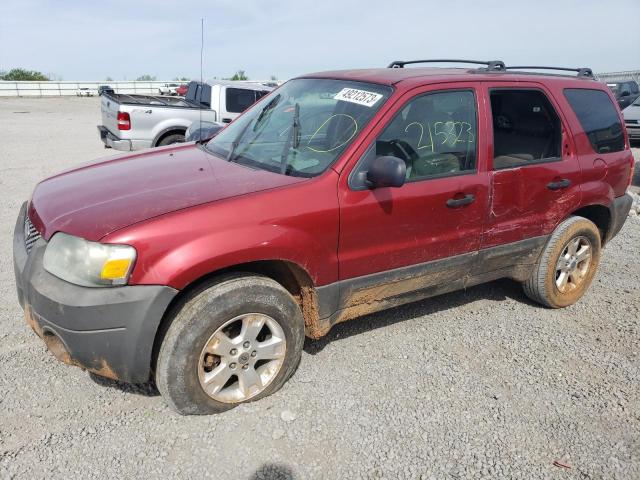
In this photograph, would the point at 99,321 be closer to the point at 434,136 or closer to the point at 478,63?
the point at 434,136

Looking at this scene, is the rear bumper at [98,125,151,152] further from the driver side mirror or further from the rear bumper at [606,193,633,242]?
the rear bumper at [606,193,633,242]

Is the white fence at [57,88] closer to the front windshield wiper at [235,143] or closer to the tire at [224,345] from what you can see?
the front windshield wiper at [235,143]

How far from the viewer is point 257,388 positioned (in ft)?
9.69

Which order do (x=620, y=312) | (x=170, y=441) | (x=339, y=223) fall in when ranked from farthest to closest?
(x=620, y=312) → (x=339, y=223) → (x=170, y=441)

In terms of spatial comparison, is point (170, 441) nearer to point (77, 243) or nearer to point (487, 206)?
point (77, 243)

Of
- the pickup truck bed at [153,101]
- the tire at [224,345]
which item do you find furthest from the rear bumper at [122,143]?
the tire at [224,345]

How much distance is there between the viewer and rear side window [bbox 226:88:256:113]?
1034 centimetres

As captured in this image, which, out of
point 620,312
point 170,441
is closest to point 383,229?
point 170,441

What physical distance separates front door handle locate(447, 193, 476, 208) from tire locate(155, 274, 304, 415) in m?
1.22

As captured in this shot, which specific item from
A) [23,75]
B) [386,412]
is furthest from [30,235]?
[23,75]

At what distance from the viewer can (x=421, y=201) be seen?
320 cm

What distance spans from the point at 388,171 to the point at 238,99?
27.1 ft

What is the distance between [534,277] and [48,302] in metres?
3.48

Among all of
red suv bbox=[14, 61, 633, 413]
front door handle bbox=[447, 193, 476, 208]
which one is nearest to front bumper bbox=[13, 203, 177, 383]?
red suv bbox=[14, 61, 633, 413]
